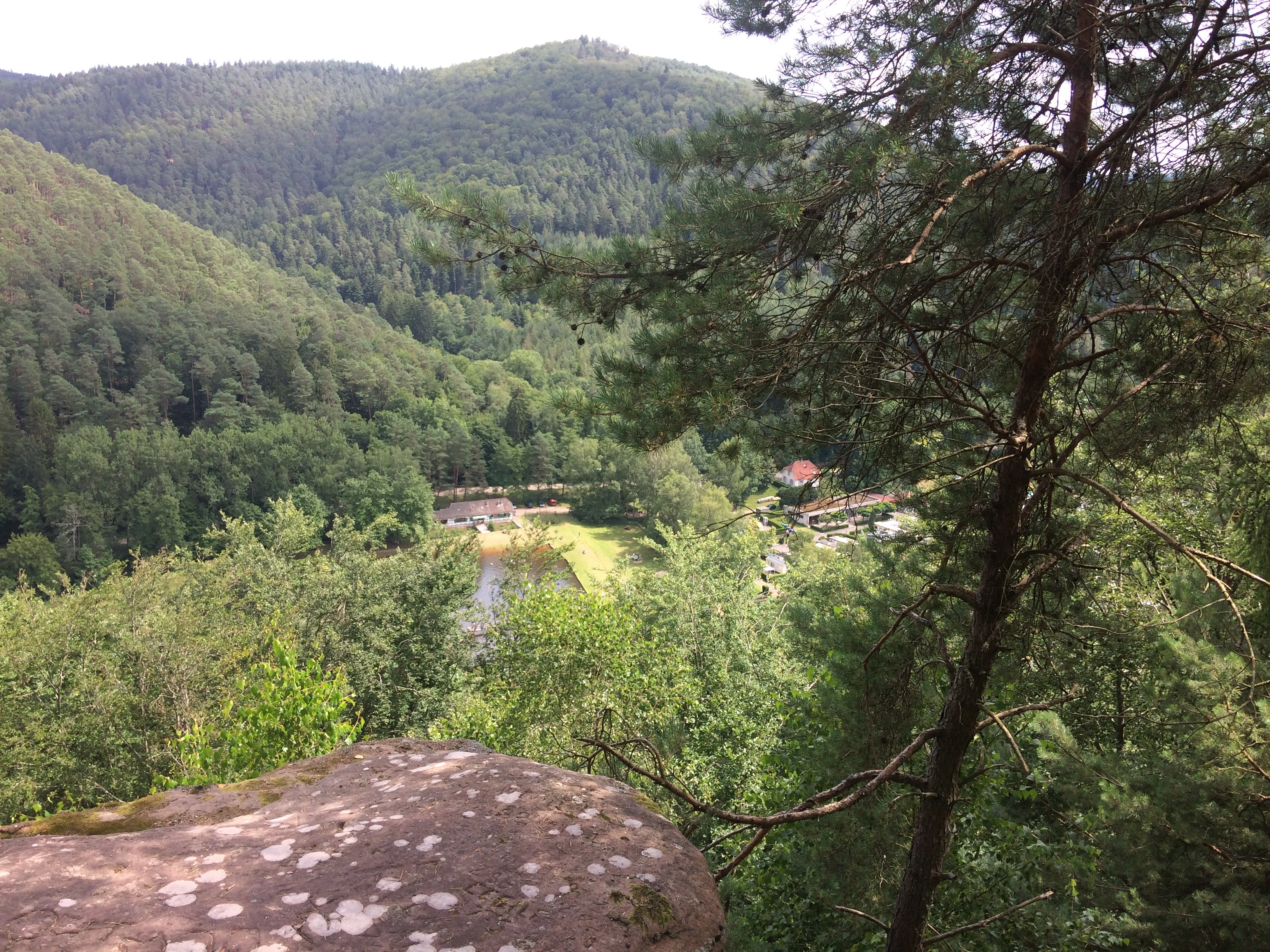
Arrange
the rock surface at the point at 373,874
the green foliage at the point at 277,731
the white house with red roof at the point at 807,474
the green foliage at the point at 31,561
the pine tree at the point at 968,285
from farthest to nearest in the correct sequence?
1. the green foliage at the point at 31,561
2. the green foliage at the point at 277,731
3. the white house with red roof at the point at 807,474
4. the pine tree at the point at 968,285
5. the rock surface at the point at 373,874

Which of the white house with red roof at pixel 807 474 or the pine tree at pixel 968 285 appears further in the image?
the white house with red roof at pixel 807 474

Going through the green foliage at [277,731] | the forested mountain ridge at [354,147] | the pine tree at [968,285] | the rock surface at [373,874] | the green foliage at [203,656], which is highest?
the forested mountain ridge at [354,147]

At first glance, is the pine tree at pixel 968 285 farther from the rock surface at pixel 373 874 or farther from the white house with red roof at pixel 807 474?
the rock surface at pixel 373 874

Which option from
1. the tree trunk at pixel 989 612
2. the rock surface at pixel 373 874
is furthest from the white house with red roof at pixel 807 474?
the rock surface at pixel 373 874

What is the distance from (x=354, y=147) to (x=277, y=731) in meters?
199

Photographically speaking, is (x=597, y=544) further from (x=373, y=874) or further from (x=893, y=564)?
(x=373, y=874)

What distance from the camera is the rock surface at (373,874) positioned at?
201 centimetres

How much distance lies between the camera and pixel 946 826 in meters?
2.41

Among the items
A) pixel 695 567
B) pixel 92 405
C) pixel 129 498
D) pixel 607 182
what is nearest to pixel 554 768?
pixel 695 567

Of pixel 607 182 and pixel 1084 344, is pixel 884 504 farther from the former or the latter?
pixel 607 182

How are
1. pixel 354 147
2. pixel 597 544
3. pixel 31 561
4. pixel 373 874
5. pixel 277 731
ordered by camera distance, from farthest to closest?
pixel 354 147, pixel 597 544, pixel 31 561, pixel 277 731, pixel 373 874

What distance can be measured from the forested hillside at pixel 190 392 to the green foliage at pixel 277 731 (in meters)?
29.7

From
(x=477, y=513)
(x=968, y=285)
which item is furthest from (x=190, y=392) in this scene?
(x=968, y=285)

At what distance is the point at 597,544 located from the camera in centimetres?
4850
